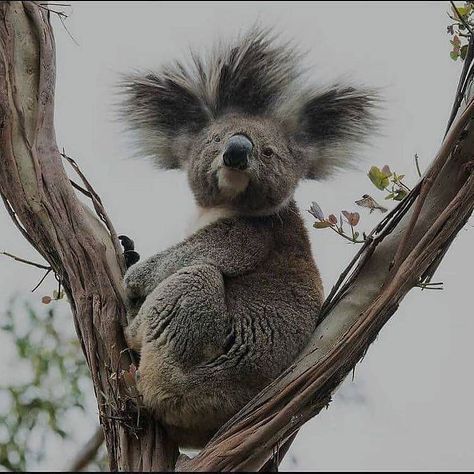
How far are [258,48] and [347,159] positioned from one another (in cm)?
75

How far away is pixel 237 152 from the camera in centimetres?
364

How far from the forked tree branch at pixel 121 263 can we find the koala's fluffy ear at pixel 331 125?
130 centimetres

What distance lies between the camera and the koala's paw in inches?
137

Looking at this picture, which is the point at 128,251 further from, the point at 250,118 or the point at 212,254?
the point at 250,118

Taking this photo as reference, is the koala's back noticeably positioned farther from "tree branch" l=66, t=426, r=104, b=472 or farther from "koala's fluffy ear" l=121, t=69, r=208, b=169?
"tree branch" l=66, t=426, r=104, b=472

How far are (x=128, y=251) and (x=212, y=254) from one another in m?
0.38

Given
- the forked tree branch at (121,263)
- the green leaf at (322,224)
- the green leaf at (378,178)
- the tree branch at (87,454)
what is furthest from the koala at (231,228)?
the tree branch at (87,454)

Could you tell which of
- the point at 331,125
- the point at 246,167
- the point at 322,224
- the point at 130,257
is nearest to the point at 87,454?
the point at 130,257

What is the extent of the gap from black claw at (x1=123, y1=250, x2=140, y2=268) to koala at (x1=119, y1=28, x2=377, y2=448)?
11 millimetres

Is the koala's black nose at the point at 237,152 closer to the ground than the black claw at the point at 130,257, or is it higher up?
higher up

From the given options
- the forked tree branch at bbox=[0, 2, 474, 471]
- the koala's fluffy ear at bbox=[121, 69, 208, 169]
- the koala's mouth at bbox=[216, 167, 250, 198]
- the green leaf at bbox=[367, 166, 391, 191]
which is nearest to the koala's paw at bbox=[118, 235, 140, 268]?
the forked tree branch at bbox=[0, 2, 474, 471]

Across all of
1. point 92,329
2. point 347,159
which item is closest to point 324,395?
point 92,329

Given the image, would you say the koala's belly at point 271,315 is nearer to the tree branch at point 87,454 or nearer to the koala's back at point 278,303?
the koala's back at point 278,303

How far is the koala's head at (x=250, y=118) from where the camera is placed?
153 inches
